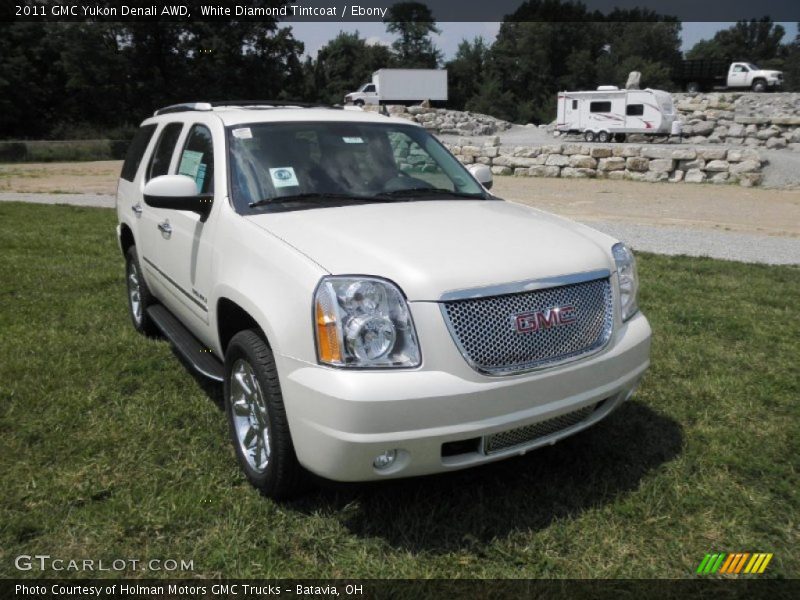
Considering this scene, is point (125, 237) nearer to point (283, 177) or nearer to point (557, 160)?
point (283, 177)

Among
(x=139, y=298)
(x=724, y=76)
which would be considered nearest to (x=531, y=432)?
(x=139, y=298)

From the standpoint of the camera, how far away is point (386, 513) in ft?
10.3

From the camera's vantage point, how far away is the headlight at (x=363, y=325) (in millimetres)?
→ 2652

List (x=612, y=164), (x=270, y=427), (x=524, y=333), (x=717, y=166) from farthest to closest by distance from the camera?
(x=612, y=164), (x=717, y=166), (x=270, y=427), (x=524, y=333)

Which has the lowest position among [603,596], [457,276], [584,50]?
[603,596]

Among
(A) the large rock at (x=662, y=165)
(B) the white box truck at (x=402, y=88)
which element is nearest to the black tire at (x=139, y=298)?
(A) the large rock at (x=662, y=165)

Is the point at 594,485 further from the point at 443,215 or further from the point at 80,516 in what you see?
the point at 80,516

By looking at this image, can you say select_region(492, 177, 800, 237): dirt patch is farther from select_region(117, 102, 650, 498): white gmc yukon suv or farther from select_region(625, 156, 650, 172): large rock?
select_region(117, 102, 650, 498): white gmc yukon suv

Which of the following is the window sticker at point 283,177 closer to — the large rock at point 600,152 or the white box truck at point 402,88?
the large rock at point 600,152

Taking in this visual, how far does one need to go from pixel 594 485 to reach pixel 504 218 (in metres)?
1.42

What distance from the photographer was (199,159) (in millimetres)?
4129

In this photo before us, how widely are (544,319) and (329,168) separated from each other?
166cm

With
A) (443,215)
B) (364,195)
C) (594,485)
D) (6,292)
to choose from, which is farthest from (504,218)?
(6,292)

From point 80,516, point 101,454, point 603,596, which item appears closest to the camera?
point 603,596
